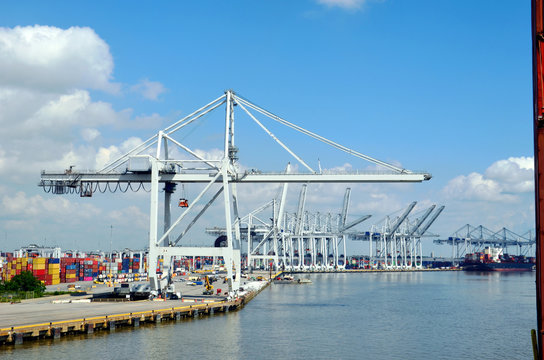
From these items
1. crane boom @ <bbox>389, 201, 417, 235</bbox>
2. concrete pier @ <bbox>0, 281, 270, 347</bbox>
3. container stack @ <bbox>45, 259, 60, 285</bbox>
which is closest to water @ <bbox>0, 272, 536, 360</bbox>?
concrete pier @ <bbox>0, 281, 270, 347</bbox>

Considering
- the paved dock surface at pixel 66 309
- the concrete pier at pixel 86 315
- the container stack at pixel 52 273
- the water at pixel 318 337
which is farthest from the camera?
the container stack at pixel 52 273

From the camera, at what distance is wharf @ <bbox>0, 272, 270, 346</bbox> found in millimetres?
30109

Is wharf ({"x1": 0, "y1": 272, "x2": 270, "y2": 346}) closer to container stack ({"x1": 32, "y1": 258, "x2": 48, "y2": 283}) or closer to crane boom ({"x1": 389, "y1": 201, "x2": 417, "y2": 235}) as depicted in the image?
container stack ({"x1": 32, "y1": 258, "x2": 48, "y2": 283})

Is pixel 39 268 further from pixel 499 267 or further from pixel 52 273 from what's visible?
pixel 499 267

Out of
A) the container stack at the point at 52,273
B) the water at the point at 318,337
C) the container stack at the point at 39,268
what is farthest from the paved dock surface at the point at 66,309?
the container stack at the point at 52,273

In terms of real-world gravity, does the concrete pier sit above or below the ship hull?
above

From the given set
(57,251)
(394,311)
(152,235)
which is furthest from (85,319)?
(57,251)

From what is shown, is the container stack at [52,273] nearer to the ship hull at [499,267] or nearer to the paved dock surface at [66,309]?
the paved dock surface at [66,309]

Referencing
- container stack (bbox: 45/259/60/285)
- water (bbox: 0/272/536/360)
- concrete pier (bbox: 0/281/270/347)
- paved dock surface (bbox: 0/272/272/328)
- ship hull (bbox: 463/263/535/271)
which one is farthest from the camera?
ship hull (bbox: 463/263/535/271)

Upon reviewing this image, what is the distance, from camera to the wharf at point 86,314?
30109mm

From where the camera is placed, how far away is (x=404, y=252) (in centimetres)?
19538

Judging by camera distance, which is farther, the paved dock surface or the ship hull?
the ship hull

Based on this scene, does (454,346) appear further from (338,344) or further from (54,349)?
(54,349)

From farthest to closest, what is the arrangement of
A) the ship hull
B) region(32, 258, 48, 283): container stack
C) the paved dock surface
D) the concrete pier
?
the ship hull < region(32, 258, 48, 283): container stack < the paved dock surface < the concrete pier
